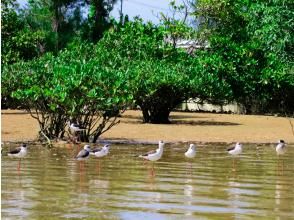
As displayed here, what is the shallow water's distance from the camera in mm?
8594

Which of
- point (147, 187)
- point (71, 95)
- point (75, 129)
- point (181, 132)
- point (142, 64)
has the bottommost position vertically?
point (147, 187)

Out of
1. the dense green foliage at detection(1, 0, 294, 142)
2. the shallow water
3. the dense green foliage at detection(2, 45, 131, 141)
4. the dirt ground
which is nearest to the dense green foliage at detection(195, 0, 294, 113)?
the dense green foliage at detection(1, 0, 294, 142)

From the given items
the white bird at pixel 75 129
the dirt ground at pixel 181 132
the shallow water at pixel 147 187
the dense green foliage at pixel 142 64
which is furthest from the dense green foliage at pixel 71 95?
the shallow water at pixel 147 187

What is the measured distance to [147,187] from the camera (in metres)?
10.9

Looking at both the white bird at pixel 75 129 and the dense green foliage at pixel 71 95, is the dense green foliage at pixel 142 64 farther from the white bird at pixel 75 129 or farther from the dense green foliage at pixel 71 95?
the white bird at pixel 75 129

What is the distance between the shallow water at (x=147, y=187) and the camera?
338 inches

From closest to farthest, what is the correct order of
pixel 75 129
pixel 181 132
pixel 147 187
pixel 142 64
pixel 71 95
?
pixel 147 187
pixel 75 129
pixel 71 95
pixel 181 132
pixel 142 64

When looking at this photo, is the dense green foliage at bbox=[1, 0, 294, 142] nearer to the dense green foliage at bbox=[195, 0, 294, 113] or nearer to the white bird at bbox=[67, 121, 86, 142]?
the dense green foliage at bbox=[195, 0, 294, 113]

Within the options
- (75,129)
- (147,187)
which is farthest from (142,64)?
(147,187)

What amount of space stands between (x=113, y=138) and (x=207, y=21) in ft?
71.2

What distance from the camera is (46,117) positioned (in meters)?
20.0

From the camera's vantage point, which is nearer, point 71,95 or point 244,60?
point 71,95

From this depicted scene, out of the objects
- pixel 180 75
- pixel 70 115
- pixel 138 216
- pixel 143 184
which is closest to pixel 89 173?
pixel 143 184

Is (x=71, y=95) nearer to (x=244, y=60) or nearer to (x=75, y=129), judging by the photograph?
(x=75, y=129)
